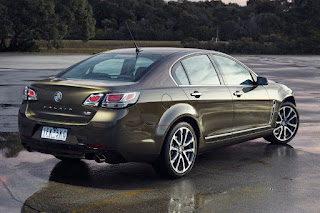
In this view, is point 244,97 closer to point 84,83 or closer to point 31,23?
point 84,83

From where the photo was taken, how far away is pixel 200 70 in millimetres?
7918

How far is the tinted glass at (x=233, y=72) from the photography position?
8.34 metres

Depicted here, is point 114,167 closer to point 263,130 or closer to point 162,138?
point 162,138

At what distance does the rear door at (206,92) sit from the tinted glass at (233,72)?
22 cm

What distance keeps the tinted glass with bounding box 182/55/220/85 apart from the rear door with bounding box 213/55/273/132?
0.71 ft

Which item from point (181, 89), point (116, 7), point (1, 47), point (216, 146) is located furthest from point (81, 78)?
point (116, 7)

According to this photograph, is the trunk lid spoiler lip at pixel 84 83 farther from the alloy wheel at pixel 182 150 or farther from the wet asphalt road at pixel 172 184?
the wet asphalt road at pixel 172 184

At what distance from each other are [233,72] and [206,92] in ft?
3.13

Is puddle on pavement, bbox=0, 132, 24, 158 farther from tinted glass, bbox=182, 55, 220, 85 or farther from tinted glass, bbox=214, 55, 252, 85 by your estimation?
tinted glass, bbox=214, 55, 252, 85

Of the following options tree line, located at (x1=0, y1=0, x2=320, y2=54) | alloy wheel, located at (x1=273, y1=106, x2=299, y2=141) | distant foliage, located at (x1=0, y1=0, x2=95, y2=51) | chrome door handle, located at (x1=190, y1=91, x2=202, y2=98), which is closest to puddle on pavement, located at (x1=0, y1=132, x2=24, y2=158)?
chrome door handle, located at (x1=190, y1=91, x2=202, y2=98)

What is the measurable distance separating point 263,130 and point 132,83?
2.89 meters

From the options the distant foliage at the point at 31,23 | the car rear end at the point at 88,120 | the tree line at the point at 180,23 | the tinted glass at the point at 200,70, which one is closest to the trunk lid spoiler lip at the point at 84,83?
the car rear end at the point at 88,120

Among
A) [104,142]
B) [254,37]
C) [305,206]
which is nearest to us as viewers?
[305,206]

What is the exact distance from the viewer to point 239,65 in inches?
347
